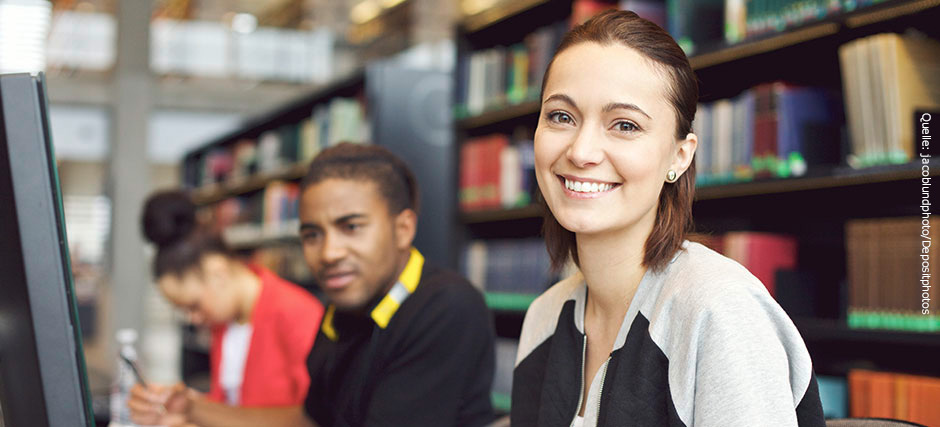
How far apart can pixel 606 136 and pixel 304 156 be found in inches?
162

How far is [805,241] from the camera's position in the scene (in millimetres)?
2516

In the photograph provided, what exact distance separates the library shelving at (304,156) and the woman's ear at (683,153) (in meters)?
2.21

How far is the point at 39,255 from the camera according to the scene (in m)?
0.74

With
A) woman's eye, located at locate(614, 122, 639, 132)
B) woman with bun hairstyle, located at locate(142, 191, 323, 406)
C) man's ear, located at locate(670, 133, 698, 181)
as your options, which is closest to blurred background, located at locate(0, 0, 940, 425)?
man's ear, located at locate(670, 133, 698, 181)

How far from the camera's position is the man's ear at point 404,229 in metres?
1.76

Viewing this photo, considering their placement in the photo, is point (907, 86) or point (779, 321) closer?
point (779, 321)

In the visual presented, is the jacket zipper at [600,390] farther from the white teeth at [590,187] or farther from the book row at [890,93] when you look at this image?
the book row at [890,93]

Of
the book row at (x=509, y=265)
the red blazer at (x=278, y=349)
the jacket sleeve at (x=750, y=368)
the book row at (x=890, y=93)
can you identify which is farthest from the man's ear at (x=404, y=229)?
the book row at (x=509, y=265)

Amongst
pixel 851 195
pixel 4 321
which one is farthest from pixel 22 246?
pixel 851 195

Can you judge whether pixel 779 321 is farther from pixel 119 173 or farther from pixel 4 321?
pixel 119 173

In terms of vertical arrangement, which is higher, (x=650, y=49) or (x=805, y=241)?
(x=650, y=49)

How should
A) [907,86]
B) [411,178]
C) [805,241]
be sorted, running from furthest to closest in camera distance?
[805,241] → [907,86] → [411,178]

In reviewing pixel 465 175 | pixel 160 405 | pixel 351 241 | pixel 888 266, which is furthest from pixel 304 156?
pixel 888 266

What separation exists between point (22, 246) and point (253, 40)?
25.0ft
